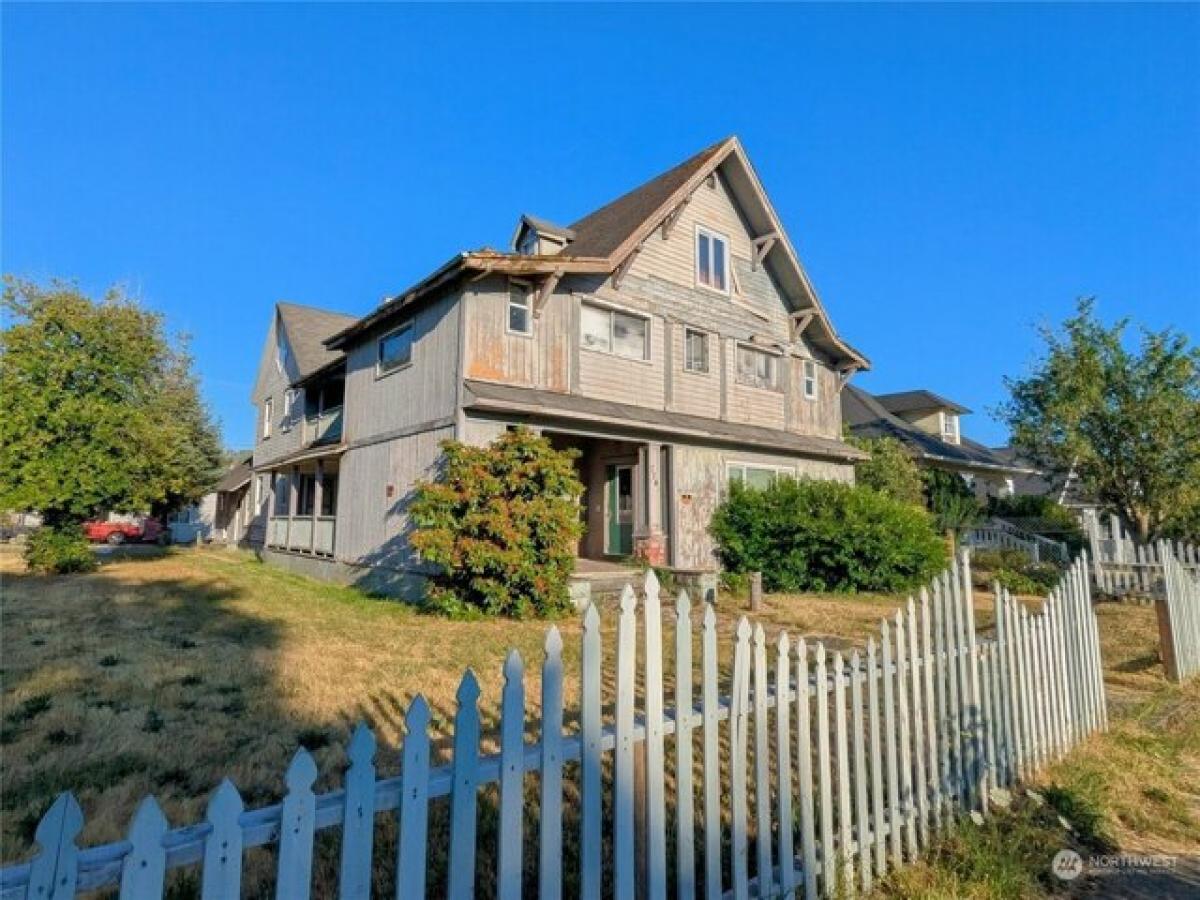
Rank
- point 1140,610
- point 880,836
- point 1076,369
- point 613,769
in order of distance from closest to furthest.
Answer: point 613,769 → point 880,836 → point 1140,610 → point 1076,369

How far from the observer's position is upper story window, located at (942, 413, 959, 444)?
36.0m

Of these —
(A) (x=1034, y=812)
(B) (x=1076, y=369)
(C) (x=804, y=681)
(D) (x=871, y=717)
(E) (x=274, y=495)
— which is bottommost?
(A) (x=1034, y=812)

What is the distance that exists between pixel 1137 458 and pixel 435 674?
67.0ft

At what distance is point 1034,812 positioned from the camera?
4.04 meters

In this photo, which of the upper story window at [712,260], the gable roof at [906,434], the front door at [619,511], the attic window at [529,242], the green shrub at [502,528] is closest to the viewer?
the green shrub at [502,528]

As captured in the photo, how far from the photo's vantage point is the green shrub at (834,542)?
46.8ft

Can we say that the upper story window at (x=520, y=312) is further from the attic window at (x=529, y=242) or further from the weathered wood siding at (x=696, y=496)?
the weathered wood siding at (x=696, y=496)

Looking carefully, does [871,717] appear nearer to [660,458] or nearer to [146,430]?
[660,458]

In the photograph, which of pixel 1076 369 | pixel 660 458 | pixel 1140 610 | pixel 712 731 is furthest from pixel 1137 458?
pixel 712 731

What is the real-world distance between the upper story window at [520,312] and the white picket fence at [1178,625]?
11.1 metres

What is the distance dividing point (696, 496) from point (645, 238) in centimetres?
652

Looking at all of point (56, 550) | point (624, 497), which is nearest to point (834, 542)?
point (624, 497)
